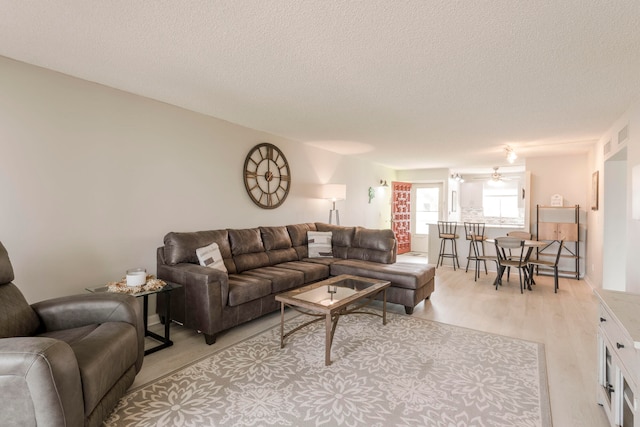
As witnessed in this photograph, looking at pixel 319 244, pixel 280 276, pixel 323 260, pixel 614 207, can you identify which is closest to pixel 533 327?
pixel 614 207

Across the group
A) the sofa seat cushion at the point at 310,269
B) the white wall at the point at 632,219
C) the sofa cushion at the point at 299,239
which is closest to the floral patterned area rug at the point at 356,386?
the sofa seat cushion at the point at 310,269

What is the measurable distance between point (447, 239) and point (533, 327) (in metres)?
3.59

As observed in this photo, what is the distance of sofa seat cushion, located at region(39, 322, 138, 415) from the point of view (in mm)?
1632

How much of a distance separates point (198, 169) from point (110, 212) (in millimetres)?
1128

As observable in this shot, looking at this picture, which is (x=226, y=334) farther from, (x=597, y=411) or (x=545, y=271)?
(x=545, y=271)

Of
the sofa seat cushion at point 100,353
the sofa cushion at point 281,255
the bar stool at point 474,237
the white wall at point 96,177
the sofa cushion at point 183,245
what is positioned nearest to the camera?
the sofa seat cushion at point 100,353

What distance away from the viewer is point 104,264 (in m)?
3.12

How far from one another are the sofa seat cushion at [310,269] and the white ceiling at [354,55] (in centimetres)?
192

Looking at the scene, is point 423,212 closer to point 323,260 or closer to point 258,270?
point 323,260

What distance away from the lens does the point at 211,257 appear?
3521 millimetres

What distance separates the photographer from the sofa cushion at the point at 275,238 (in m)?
4.50

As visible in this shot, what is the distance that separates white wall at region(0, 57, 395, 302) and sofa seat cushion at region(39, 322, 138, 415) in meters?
1.02

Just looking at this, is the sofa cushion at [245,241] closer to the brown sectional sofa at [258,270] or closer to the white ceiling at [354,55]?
the brown sectional sofa at [258,270]

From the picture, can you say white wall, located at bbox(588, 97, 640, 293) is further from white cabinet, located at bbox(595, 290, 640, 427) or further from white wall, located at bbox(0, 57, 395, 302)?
white wall, located at bbox(0, 57, 395, 302)
